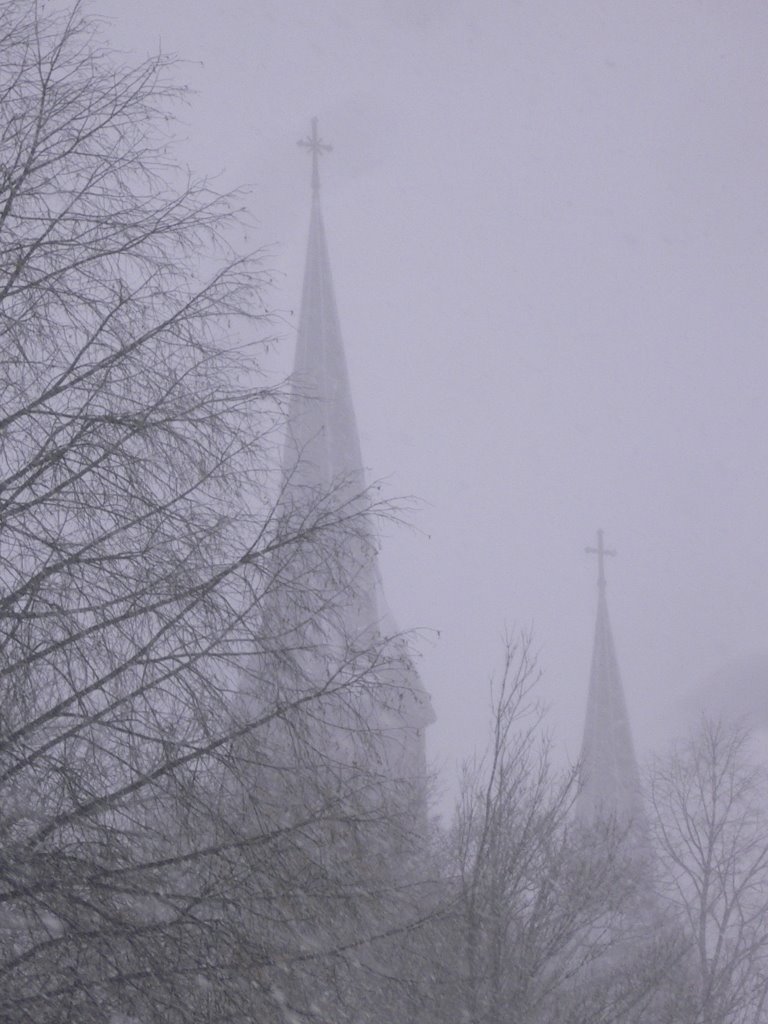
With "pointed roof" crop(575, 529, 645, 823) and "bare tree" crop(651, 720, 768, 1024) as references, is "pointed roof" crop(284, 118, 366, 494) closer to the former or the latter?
"pointed roof" crop(575, 529, 645, 823)

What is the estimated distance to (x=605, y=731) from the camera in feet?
143

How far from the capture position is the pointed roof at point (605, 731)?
40375 millimetres

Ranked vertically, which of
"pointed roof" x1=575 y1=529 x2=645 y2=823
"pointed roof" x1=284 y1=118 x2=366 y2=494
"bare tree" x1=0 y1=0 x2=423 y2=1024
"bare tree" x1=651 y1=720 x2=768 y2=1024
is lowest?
"bare tree" x1=0 y1=0 x2=423 y2=1024

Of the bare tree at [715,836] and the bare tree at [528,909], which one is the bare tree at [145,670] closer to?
the bare tree at [528,909]

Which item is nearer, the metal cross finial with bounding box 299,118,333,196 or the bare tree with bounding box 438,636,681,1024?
the bare tree with bounding box 438,636,681,1024

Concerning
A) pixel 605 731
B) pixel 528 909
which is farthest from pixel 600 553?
pixel 528 909

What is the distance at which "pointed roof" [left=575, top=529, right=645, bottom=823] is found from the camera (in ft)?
132

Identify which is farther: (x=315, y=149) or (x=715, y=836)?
(x=315, y=149)

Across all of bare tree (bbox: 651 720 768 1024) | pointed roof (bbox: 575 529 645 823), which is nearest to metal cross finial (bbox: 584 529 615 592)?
pointed roof (bbox: 575 529 645 823)

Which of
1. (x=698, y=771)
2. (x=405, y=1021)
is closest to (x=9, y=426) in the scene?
(x=405, y=1021)

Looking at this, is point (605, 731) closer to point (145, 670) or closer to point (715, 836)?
point (715, 836)

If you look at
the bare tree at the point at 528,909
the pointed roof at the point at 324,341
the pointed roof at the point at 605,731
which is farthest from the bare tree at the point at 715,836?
the pointed roof at the point at 605,731

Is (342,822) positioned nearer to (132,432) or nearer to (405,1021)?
(132,432)

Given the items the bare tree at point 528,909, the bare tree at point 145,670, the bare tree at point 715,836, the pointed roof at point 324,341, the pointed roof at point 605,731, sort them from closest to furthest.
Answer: the bare tree at point 145,670
the bare tree at point 528,909
the bare tree at point 715,836
the pointed roof at point 324,341
the pointed roof at point 605,731
